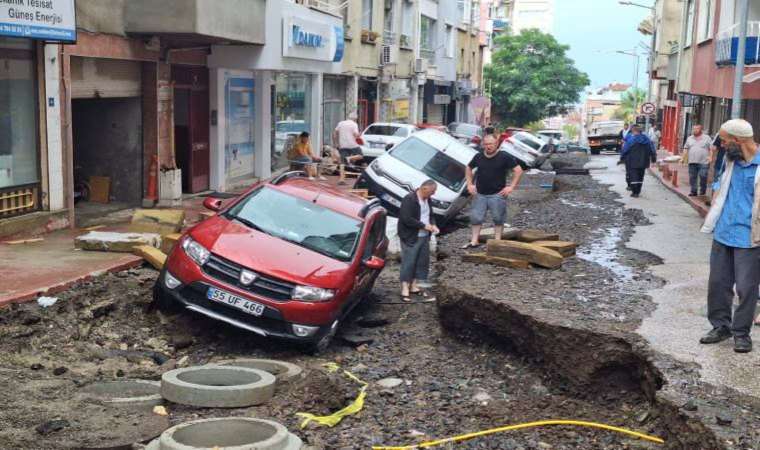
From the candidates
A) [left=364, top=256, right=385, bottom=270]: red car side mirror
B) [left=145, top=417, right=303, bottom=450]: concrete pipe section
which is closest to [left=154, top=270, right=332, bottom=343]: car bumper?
[left=364, top=256, right=385, bottom=270]: red car side mirror

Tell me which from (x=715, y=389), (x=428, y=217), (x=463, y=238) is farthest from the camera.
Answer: (x=463, y=238)

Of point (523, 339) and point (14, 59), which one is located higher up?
point (14, 59)

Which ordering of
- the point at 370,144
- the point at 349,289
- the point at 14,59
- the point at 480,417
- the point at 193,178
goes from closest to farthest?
1. the point at 480,417
2. the point at 349,289
3. the point at 14,59
4. the point at 193,178
5. the point at 370,144

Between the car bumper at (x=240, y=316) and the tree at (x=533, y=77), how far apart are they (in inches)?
2417

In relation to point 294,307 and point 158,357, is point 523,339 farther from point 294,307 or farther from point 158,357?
point 158,357

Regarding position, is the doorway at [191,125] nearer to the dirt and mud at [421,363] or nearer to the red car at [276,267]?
the dirt and mud at [421,363]

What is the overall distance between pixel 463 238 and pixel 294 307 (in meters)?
6.38

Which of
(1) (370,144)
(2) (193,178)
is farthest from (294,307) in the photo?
(1) (370,144)

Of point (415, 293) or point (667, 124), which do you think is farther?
point (667, 124)

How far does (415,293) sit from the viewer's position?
11633 millimetres

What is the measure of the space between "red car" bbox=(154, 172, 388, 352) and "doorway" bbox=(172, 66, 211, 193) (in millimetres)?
9334

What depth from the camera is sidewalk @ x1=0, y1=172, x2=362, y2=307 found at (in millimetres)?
9180

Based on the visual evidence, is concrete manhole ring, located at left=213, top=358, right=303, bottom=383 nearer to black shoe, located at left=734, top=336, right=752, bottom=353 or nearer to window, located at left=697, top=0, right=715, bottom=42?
black shoe, located at left=734, top=336, right=752, bottom=353

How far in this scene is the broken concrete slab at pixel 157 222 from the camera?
1269cm
